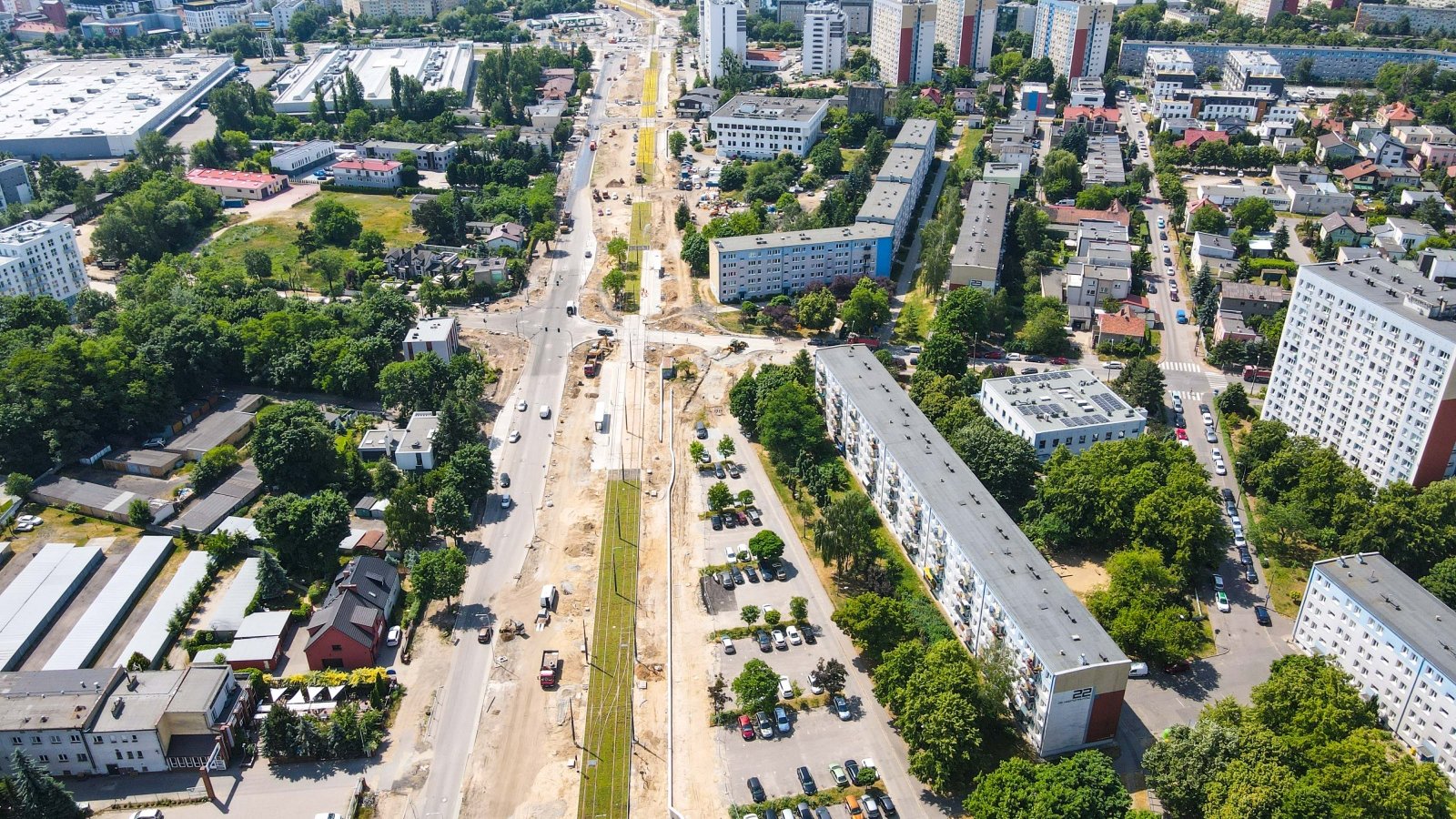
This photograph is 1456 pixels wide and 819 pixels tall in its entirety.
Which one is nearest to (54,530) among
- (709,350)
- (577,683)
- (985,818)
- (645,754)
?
(577,683)

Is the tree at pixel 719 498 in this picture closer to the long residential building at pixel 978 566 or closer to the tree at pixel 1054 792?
the long residential building at pixel 978 566

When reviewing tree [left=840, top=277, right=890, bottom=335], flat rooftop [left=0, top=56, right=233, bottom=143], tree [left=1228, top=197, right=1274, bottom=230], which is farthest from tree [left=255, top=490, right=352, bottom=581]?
flat rooftop [left=0, top=56, right=233, bottom=143]

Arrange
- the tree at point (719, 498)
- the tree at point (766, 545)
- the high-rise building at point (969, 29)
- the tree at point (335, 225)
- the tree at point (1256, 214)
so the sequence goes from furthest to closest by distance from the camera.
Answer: the high-rise building at point (969, 29)
the tree at point (335, 225)
the tree at point (1256, 214)
the tree at point (719, 498)
the tree at point (766, 545)

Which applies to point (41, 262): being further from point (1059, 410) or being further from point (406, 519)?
point (1059, 410)

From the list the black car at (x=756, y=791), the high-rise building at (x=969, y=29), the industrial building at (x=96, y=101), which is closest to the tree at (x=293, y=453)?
the black car at (x=756, y=791)

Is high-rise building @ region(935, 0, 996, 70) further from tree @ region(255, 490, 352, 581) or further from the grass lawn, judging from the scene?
tree @ region(255, 490, 352, 581)

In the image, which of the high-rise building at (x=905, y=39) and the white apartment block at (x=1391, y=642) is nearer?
the white apartment block at (x=1391, y=642)

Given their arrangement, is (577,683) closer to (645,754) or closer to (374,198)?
(645,754)
